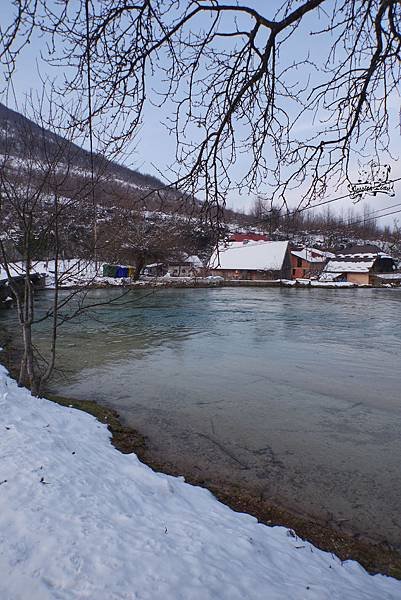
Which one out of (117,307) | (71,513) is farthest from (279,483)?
(117,307)

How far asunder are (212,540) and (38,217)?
473cm

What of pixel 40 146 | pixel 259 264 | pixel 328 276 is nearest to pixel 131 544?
pixel 40 146

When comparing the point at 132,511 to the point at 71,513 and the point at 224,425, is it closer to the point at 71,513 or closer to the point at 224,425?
the point at 71,513

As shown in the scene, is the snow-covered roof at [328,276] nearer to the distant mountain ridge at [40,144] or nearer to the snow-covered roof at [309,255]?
the snow-covered roof at [309,255]

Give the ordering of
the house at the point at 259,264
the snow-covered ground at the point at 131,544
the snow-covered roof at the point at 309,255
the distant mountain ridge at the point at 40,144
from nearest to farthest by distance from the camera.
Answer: the snow-covered ground at the point at 131,544, the distant mountain ridge at the point at 40,144, the house at the point at 259,264, the snow-covered roof at the point at 309,255

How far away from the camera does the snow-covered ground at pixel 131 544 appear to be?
7.65ft

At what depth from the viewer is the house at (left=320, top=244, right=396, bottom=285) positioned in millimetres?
59250

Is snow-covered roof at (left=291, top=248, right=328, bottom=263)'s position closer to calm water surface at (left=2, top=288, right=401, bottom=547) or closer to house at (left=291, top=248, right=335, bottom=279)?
house at (left=291, top=248, right=335, bottom=279)

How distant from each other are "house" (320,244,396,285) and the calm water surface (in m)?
44.1

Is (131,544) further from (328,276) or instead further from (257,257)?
(328,276)

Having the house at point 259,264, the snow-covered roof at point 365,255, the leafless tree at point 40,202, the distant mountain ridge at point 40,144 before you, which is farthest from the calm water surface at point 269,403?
the snow-covered roof at point 365,255

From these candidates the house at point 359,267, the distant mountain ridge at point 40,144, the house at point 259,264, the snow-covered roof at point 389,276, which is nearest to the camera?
the distant mountain ridge at point 40,144

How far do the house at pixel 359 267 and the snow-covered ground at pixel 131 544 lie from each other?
5995 cm

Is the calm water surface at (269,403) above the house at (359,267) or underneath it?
underneath
